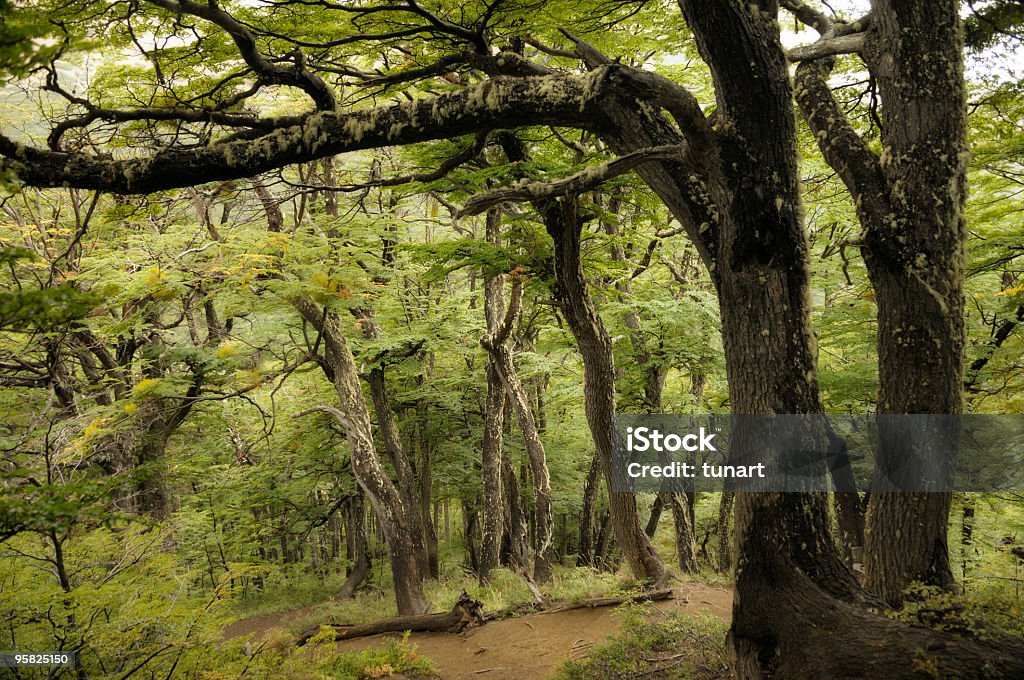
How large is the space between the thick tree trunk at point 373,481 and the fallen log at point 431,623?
1.28 metres

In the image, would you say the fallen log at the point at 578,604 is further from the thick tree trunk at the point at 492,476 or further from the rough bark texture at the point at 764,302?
the thick tree trunk at the point at 492,476

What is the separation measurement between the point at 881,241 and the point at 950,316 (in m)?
0.77

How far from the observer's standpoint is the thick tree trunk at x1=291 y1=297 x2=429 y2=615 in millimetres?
10484

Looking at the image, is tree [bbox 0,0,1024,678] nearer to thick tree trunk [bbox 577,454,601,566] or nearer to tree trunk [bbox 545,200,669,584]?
tree trunk [bbox 545,200,669,584]

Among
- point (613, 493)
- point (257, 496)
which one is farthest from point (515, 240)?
point (257, 496)

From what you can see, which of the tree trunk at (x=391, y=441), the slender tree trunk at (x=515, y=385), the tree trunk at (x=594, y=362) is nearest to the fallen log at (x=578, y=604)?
the tree trunk at (x=594, y=362)

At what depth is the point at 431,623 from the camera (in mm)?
8883

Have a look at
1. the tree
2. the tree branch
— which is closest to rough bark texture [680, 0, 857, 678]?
the tree

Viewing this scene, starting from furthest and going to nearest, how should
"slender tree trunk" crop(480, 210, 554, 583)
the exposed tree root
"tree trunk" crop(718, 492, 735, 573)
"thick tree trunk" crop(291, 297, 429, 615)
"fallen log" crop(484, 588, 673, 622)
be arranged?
"tree trunk" crop(718, 492, 735, 573)
"thick tree trunk" crop(291, 297, 429, 615)
"slender tree trunk" crop(480, 210, 554, 583)
the exposed tree root
"fallen log" crop(484, 588, 673, 622)

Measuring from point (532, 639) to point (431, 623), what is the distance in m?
2.15

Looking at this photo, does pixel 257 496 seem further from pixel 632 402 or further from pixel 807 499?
pixel 807 499

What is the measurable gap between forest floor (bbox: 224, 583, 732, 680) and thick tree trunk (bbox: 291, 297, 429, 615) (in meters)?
1.62

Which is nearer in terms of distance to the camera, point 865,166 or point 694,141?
point 694,141

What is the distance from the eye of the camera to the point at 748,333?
396cm
